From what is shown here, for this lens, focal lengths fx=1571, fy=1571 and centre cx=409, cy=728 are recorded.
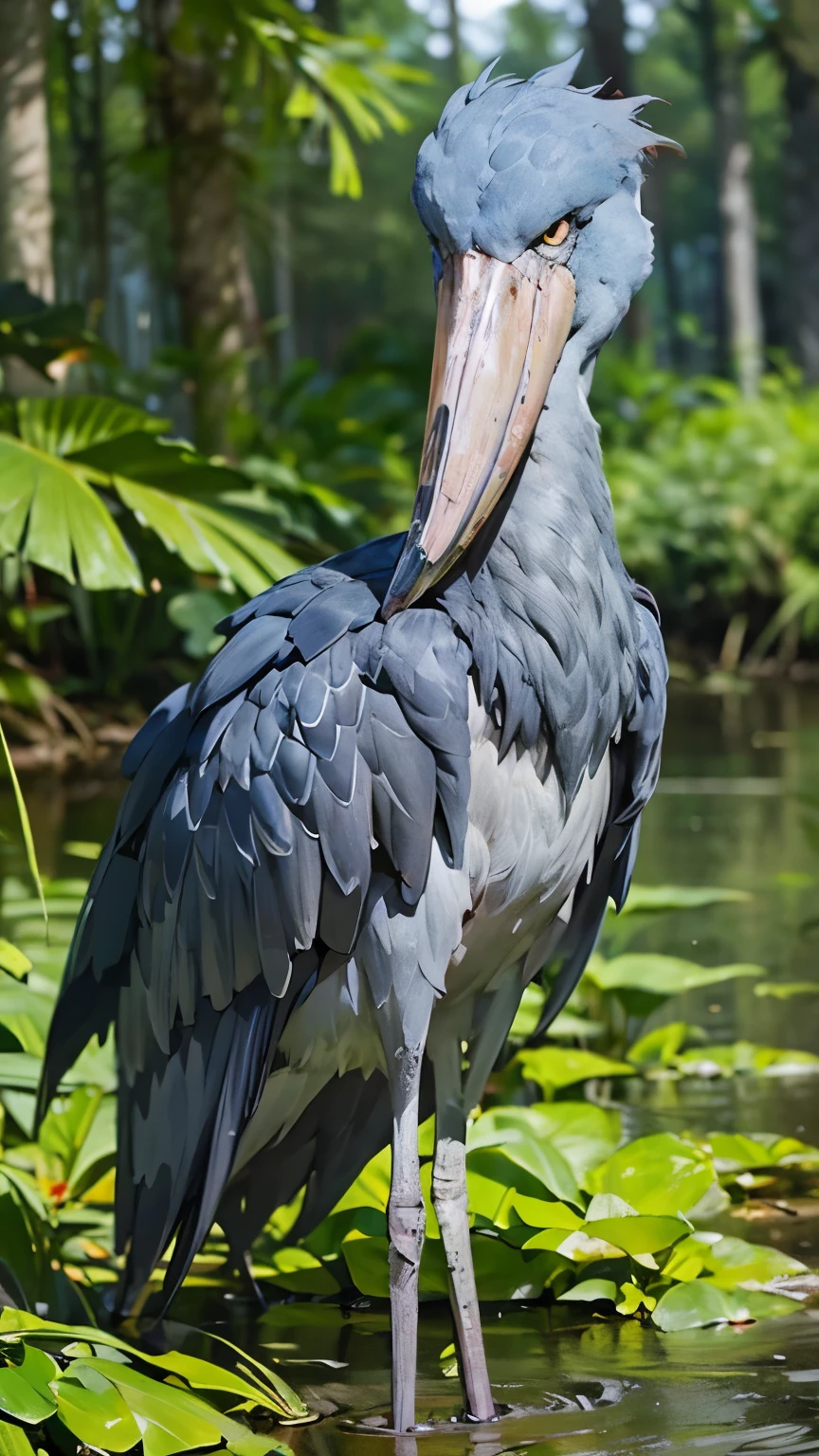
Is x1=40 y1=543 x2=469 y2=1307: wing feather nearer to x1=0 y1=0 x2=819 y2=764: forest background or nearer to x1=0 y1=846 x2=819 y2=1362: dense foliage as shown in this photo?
x1=0 y1=846 x2=819 y2=1362: dense foliage

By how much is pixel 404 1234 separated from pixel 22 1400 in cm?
64

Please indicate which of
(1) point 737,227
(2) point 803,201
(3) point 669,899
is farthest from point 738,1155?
(1) point 737,227

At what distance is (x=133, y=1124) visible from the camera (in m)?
2.97

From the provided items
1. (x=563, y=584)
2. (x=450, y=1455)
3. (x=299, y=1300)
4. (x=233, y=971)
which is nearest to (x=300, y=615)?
(x=563, y=584)

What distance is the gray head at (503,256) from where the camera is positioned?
2303mm

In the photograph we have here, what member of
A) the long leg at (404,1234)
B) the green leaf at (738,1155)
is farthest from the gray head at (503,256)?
the green leaf at (738,1155)

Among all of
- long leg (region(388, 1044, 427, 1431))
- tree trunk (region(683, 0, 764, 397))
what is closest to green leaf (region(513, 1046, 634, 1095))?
long leg (region(388, 1044, 427, 1431))

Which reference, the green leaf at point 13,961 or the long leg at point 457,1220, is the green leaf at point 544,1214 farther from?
the green leaf at point 13,961

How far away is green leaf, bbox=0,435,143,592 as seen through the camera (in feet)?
14.1

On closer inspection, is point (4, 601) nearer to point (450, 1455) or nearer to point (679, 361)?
point (450, 1455)

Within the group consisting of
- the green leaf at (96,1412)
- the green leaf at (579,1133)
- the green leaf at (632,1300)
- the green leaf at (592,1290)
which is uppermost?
the green leaf at (96,1412)

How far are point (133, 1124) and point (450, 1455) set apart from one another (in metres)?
0.87

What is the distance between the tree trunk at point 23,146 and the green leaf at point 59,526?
2.76 meters

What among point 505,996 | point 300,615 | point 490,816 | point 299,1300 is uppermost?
point 300,615
